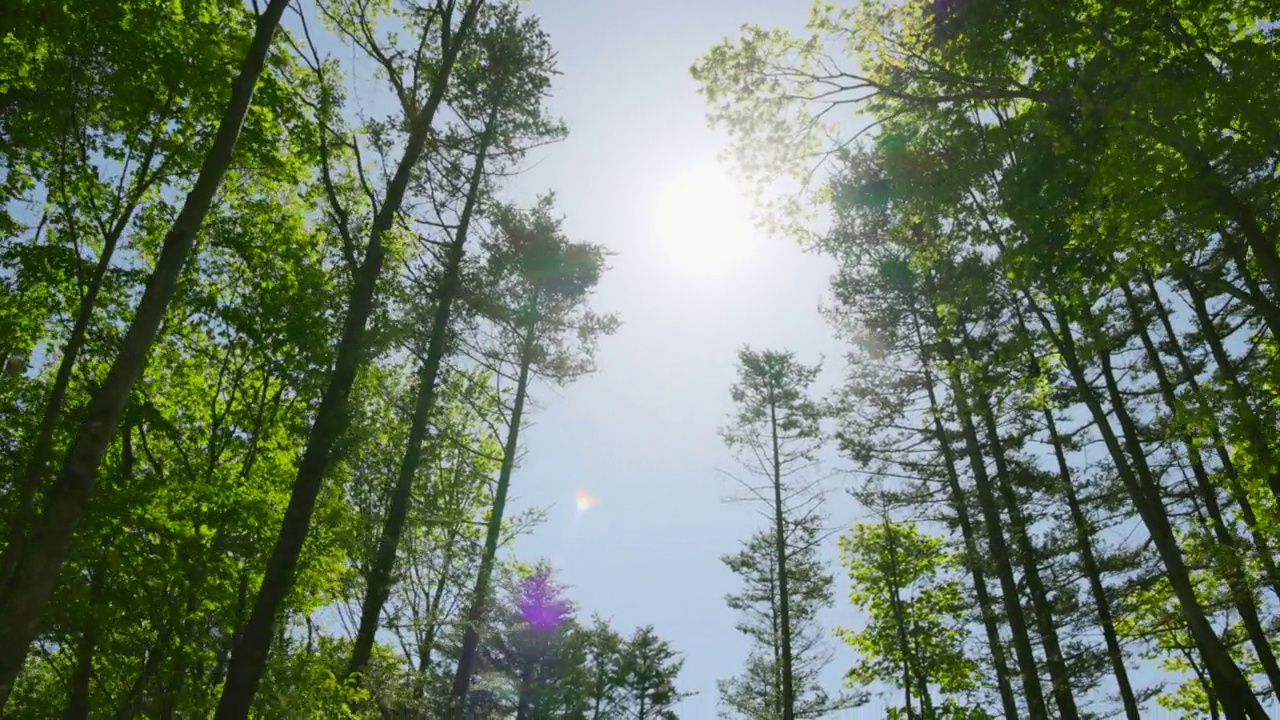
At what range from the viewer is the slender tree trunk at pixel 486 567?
10750 mm

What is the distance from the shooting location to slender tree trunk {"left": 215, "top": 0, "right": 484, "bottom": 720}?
6.06 m

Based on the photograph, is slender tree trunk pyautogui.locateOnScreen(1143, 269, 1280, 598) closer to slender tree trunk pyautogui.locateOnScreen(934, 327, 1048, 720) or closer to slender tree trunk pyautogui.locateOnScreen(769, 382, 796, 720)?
slender tree trunk pyautogui.locateOnScreen(934, 327, 1048, 720)

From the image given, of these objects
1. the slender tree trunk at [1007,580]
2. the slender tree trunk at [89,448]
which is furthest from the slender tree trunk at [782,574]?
the slender tree trunk at [89,448]

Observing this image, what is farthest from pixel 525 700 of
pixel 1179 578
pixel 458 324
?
pixel 1179 578

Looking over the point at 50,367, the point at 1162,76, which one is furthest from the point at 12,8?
the point at 50,367

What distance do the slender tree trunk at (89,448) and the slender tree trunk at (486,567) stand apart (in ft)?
21.4

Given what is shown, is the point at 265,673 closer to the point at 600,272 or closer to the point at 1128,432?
the point at 600,272

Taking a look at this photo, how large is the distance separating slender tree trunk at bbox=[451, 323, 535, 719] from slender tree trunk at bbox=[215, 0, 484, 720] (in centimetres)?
396

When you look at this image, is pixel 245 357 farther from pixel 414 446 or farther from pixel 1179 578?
pixel 1179 578

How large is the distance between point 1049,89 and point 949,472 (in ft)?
35.2

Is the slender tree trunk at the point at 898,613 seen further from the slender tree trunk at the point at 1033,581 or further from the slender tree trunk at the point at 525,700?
the slender tree trunk at the point at 525,700

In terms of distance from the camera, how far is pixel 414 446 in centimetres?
1059

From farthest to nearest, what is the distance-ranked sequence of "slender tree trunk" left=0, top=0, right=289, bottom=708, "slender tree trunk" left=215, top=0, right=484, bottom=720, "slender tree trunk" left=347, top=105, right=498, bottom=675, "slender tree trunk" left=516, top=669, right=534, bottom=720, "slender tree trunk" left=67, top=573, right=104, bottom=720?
"slender tree trunk" left=516, top=669, right=534, bottom=720
"slender tree trunk" left=347, top=105, right=498, bottom=675
"slender tree trunk" left=67, top=573, right=104, bottom=720
"slender tree trunk" left=215, top=0, right=484, bottom=720
"slender tree trunk" left=0, top=0, right=289, bottom=708

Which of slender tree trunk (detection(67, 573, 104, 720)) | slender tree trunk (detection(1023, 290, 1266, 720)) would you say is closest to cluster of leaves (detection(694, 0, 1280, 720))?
slender tree trunk (detection(1023, 290, 1266, 720))
